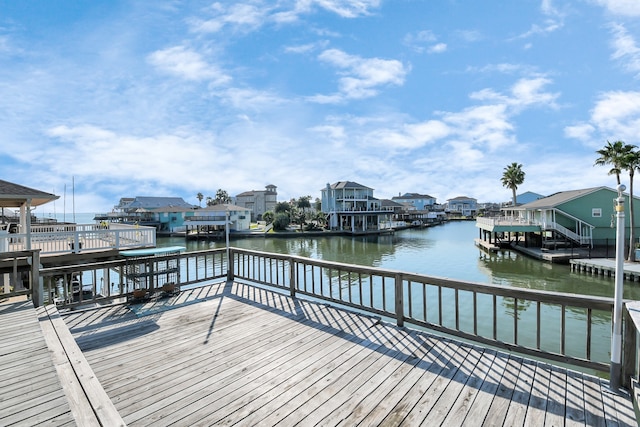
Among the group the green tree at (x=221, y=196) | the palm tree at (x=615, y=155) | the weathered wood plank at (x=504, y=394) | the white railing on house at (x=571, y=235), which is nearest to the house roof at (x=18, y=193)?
the weathered wood plank at (x=504, y=394)

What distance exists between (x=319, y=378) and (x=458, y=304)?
3026 mm

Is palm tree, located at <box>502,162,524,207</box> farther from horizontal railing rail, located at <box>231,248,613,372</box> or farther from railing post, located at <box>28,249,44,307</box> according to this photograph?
railing post, located at <box>28,249,44,307</box>

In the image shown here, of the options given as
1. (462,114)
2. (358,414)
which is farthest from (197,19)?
(462,114)

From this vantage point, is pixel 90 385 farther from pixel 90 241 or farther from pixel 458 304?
pixel 90 241

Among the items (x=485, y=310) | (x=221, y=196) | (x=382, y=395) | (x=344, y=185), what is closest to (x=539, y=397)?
(x=382, y=395)

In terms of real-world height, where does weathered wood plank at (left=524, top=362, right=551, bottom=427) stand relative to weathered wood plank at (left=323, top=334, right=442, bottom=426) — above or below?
above

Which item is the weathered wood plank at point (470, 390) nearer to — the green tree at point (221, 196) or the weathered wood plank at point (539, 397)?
the weathered wood plank at point (539, 397)

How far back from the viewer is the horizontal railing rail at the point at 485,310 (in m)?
2.90

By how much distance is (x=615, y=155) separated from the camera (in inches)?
766

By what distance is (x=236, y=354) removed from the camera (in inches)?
135

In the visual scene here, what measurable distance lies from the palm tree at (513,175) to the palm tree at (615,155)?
74.1ft

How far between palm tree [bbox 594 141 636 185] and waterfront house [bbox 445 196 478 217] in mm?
70226

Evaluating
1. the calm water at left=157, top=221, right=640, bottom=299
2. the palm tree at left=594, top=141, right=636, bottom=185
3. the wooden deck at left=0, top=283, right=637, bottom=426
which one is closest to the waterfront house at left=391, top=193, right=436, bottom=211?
the calm water at left=157, top=221, right=640, bottom=299

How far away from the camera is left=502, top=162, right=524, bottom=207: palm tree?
41.8 metres
